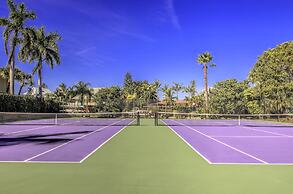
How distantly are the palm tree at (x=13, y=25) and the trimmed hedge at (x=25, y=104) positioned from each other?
6.82 feet

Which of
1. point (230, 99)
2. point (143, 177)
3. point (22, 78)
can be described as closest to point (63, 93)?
point (22, 78)

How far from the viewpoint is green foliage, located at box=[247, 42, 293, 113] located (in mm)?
42719

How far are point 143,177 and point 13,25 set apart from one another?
3996cm

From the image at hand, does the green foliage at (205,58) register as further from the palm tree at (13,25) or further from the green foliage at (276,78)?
the palm tree at (13,25)

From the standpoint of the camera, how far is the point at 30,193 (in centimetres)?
640

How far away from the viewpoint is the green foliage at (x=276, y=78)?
4272cm

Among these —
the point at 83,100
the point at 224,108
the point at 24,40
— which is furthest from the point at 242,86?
the point at 83,100

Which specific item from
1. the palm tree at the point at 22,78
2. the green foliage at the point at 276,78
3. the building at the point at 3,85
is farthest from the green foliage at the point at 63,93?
the green foliage at the point at 276,78

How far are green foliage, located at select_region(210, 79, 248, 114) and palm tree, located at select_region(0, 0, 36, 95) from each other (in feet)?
102

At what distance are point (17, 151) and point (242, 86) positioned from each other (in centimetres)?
5061

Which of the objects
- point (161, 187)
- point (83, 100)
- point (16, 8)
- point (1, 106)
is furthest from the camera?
point (83, 100)

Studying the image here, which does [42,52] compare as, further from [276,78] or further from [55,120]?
[276,78]

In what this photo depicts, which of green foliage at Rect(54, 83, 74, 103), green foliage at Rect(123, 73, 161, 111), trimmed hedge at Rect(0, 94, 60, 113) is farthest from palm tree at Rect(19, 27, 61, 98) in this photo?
green foliage at Rect(54, 83, 74, 103)

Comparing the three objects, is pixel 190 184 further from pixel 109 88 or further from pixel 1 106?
pixel 109 88
